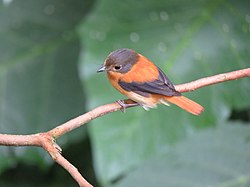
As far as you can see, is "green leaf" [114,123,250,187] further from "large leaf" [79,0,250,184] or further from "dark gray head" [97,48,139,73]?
"dark gray head" [97,48,139,73]

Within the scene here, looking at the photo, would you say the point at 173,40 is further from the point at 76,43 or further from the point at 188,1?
the point at 76,43

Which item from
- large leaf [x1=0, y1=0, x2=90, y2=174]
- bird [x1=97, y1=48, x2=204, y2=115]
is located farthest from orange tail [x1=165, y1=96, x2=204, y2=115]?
large leaf [x1=0, y1=0, x2=90, y2=174]

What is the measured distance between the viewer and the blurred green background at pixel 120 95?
2057 millimetres

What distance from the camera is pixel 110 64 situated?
1.41 m

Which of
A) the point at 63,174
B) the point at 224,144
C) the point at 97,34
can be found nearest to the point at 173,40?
the point at 97,34

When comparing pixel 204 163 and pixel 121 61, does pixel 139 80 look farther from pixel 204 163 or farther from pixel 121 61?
pixel 204 163

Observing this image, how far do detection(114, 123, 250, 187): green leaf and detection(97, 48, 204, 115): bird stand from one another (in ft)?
2.14

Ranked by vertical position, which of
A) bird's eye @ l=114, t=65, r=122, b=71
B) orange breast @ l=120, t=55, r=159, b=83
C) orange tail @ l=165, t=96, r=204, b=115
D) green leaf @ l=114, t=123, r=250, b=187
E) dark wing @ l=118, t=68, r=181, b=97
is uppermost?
bird's eye @ l=114, t=65, r=122, b=71

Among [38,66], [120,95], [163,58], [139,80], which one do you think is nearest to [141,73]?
[139,80]

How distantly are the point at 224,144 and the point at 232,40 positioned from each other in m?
0.44

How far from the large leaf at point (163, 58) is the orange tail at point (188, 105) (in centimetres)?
69

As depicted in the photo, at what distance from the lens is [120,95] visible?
2.12 m

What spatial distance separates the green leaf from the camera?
1987 millimetres

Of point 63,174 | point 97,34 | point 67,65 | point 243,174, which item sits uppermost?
point 97,34
